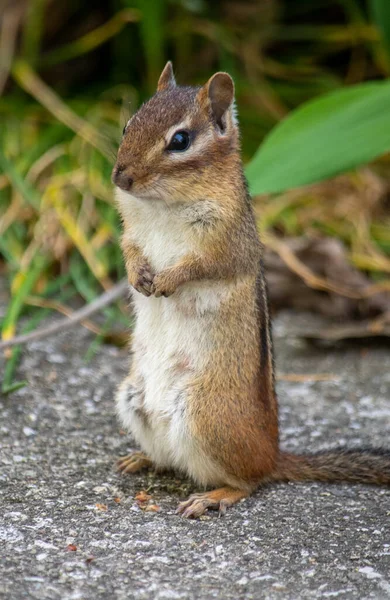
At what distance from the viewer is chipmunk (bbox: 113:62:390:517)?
110 inches

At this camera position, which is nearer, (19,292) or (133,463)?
(133,463)

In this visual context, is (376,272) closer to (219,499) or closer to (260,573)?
(219,499)

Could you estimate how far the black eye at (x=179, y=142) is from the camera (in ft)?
9.06

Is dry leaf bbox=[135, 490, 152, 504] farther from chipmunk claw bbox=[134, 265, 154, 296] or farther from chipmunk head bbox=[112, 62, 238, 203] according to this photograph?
chipmunk head bbox=[112, 62, 238, 203]

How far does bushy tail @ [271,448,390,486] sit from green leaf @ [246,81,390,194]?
108cm

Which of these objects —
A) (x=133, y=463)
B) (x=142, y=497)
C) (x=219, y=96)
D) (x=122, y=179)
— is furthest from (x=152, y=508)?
(x=219, y=96)

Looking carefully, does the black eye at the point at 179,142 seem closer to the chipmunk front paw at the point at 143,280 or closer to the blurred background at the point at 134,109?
the chipmunk front paw at the point at 143,280

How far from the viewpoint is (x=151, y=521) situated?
2705mm

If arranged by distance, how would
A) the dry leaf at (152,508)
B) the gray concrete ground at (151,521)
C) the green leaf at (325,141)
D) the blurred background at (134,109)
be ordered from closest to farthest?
1. the gray concrete ground at (151,521)
2. the dry leaf at (152,508)
3. the green leaf at (325,141)
4. the blurred background at (134,109)

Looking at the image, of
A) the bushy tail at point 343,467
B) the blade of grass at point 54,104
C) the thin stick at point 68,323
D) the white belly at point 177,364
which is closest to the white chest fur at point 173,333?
the white belly at point 177,364

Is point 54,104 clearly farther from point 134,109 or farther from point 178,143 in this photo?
point 178,143

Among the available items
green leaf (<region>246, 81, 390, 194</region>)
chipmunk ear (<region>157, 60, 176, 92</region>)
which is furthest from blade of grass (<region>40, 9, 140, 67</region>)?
chipmunk ear (<region>157, 60, 176, 92</region>)

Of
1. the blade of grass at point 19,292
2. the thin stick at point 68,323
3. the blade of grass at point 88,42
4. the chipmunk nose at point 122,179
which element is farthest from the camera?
the blade of grass at point 88,42

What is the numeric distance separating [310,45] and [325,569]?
4795 millimetres
